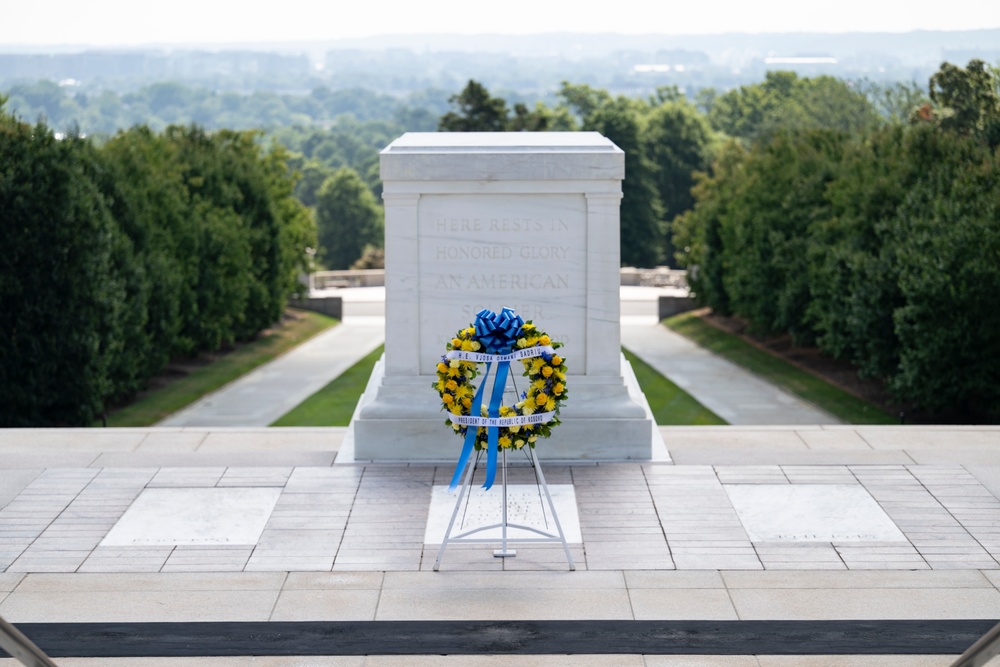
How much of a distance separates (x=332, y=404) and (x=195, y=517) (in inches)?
734

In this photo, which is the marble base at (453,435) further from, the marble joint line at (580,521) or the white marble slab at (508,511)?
the white marble slab at (508,511)

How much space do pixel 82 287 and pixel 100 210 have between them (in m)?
1.88

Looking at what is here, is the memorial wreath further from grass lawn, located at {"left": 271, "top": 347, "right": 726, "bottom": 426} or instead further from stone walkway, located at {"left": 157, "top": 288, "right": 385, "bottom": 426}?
stone walkway, located at {"left": 157, "top": 288, "right": 385, "bottom": 426}

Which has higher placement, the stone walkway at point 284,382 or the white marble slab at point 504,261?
the white marble slab at point 504,261

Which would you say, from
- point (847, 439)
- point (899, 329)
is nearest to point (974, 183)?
point (899, 329)

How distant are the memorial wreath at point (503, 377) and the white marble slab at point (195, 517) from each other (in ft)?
7.59

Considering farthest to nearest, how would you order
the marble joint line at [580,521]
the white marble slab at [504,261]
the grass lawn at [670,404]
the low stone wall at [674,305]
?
the low stone wall at [674,305], the grass lawn at [670,404], the white marble slab at [504,261], the marble joint line at [580,521]

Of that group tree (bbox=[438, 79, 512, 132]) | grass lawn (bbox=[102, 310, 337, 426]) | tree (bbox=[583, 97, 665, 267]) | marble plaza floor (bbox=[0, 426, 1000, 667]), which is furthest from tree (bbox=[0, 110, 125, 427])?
tree (bbox=[583, 97, 665, 267])

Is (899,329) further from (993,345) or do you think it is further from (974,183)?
(974,183)

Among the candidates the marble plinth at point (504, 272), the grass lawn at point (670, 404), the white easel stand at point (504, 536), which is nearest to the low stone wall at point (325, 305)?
the grass lawn at point (670, 404)

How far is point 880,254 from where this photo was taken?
27.3 m

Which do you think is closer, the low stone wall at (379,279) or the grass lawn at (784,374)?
the grass lawn at (784,374)

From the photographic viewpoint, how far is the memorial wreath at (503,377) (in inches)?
396

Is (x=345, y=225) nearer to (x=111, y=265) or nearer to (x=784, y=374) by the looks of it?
(x=784, y=374)
